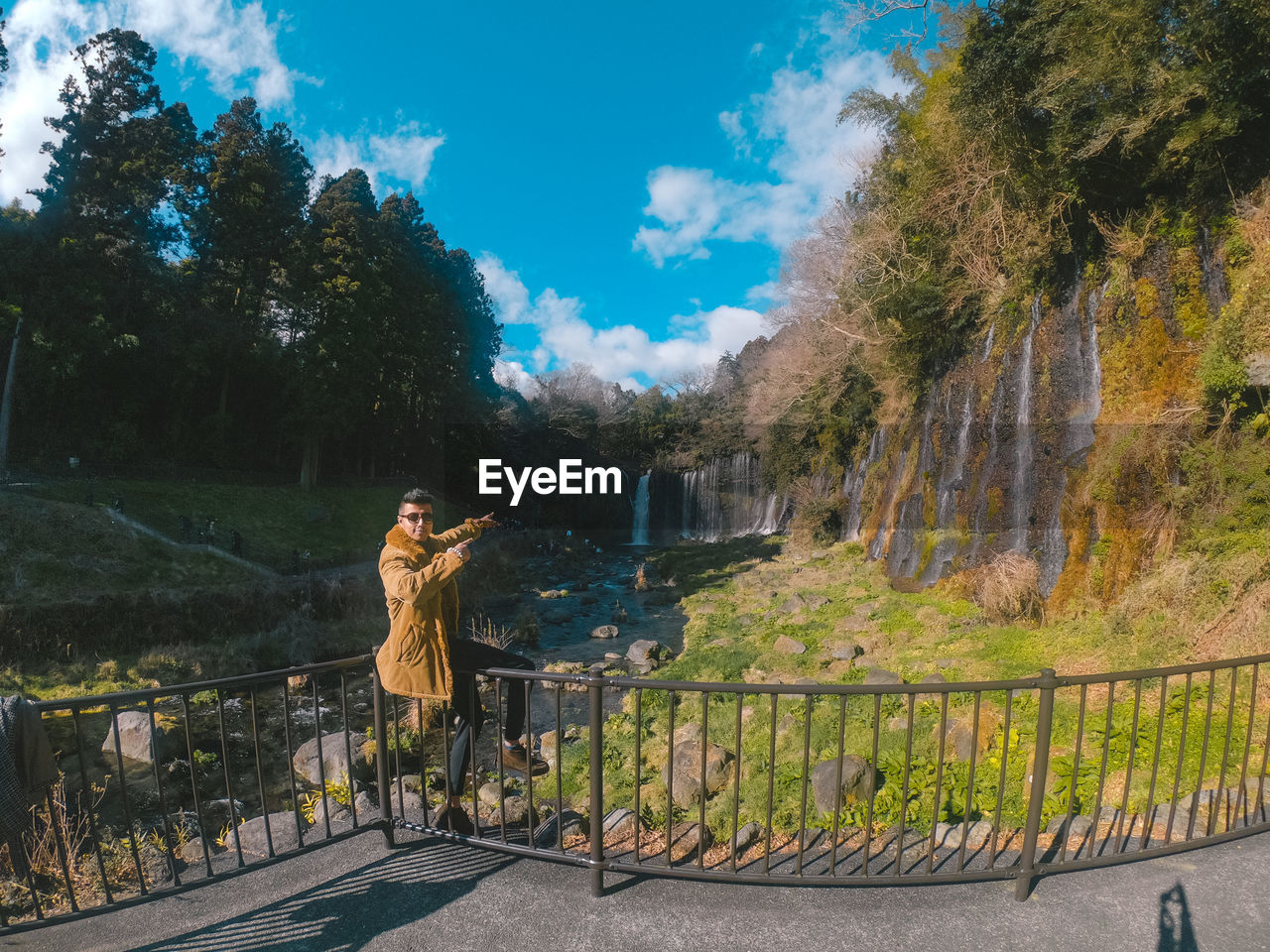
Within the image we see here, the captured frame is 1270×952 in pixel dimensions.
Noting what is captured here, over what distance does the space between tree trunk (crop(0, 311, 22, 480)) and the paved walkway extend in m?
22.3

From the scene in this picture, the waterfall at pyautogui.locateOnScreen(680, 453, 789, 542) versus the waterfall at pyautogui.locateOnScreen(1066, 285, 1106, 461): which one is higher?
the waterfall at pyautogui.locateOnScreen(1066, 285, 1106, 461)

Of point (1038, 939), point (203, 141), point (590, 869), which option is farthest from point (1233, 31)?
point (203, 141)

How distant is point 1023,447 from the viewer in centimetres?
1151

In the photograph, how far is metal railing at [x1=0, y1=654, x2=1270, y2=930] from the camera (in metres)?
3.22

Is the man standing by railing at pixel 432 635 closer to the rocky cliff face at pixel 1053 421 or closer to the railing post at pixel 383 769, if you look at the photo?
the railing post at pixel 383 769

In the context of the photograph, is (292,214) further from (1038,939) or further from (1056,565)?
(1038,939)

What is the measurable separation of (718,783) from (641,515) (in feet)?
106

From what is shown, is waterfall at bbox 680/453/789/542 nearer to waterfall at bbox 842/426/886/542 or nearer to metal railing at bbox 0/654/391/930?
waterfall at bbox 842/426/886/542

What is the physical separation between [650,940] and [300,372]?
77.0 ft

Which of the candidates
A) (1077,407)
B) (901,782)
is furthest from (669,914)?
(1077,407)

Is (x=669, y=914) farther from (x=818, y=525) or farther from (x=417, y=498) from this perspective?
(x=818, y=525)

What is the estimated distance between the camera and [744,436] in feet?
120

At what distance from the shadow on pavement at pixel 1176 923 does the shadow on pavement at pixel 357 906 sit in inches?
123

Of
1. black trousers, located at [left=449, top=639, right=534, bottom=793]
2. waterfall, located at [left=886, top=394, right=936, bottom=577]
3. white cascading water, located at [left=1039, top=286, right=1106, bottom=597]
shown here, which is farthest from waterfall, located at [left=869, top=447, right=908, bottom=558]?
black trousers, located at [left=449, top=639, right=534, bottom=793]
